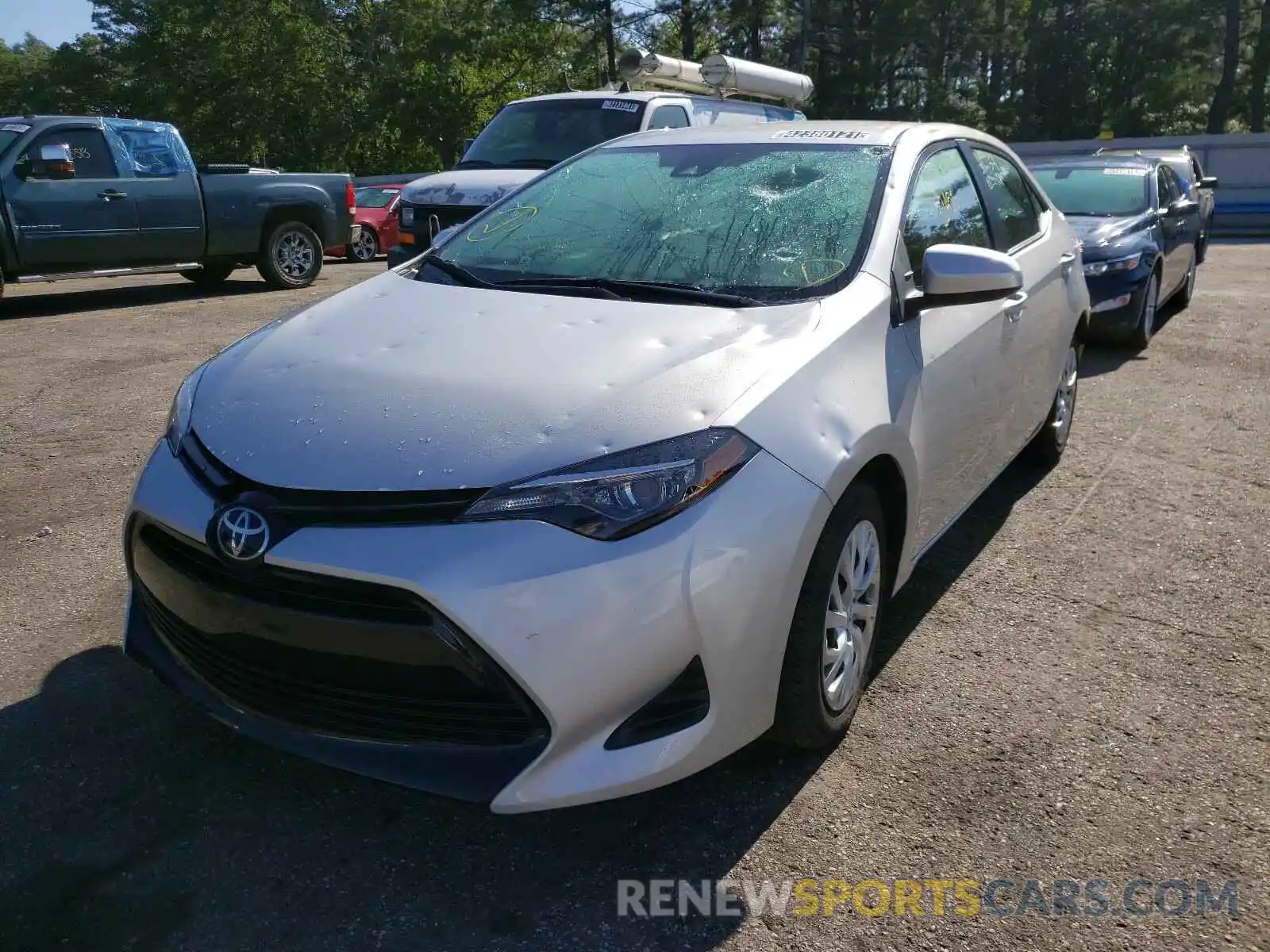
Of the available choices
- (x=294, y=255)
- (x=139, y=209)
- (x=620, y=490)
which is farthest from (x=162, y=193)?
(x=620, y=490)

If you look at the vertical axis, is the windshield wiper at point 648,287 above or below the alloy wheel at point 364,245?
above

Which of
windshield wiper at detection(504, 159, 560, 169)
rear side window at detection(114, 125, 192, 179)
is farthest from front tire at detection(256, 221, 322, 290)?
windshield wiper at detection(504, 159, 560, 169)

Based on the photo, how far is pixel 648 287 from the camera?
10.5 ft

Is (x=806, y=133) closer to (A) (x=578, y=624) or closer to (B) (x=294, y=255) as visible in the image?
(A) (x=578, y=624)

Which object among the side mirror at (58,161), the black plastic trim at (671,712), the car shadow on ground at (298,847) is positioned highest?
the side mirror at (58,161)

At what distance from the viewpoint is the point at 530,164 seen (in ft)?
32.7

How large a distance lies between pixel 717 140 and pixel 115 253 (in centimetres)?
906

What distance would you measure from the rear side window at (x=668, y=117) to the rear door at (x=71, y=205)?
5.40m

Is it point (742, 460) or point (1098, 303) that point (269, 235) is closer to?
point (1098, 303)

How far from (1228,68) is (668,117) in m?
37.7

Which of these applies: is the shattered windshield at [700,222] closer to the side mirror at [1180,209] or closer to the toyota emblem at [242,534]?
the toyota emblem at [242,534]

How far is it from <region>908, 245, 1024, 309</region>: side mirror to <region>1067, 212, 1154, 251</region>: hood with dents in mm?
5316

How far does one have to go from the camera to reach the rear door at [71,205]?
10.4 m

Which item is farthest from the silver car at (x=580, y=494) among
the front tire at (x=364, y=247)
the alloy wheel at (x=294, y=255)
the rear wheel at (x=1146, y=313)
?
the front tire at (x=364, y=247)
